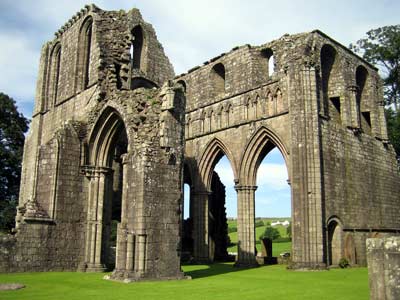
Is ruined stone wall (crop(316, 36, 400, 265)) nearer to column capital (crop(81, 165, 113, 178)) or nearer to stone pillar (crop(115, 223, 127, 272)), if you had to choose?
column capital (crop(81, 165, 113, 178))

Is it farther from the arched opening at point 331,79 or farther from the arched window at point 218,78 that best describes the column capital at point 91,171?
the arched opening at point 331,79

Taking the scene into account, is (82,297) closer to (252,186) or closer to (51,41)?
(252,186)

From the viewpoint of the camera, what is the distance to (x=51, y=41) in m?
19.5

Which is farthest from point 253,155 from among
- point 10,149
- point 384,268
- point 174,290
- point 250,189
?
point 10,149

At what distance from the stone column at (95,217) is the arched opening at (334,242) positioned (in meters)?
8.25

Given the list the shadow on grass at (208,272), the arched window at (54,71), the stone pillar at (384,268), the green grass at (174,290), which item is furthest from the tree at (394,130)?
the stone pillar at (384,268)

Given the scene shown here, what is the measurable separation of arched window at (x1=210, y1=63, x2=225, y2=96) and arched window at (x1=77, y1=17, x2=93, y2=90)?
670cm

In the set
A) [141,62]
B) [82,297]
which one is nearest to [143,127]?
[82,297]

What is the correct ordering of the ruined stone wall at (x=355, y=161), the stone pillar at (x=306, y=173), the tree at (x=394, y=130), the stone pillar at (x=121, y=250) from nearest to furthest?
the stone pillar at (x=121, y=250)
the stone pillar at (x=306, y=173)
the ruined stone wall at (x=355, y=161)
the tree at (x=394, y=130)

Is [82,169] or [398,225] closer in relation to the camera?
[82,169]

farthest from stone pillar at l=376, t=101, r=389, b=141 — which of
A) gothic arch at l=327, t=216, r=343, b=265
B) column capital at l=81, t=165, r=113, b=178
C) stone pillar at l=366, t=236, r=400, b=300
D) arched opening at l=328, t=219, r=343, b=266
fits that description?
stone pillar at l=366, t=236, r=400, b=300

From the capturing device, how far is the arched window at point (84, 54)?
16.4 m

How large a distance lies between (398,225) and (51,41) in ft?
59.4

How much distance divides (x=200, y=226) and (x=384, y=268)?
1615 cm
